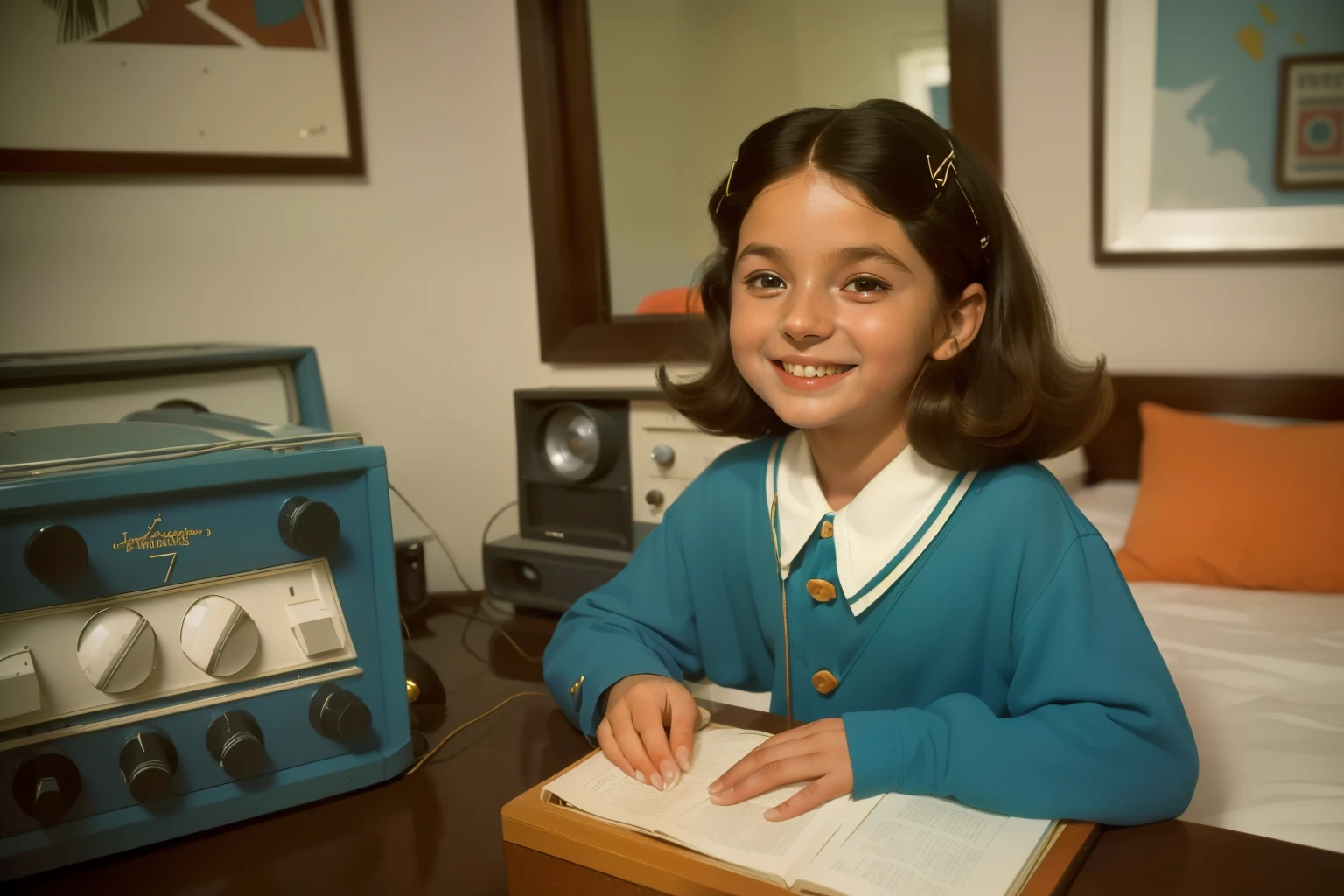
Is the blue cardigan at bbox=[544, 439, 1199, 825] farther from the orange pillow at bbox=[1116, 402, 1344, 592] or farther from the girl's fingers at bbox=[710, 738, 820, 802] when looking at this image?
the orange pillow at bbox=[1116, 402, 1344, 592]

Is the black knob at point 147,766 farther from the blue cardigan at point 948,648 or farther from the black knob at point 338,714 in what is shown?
the blue cardigan at point 948,648

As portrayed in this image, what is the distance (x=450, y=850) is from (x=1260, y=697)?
80 centimetres

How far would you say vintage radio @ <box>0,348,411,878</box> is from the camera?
25.4 inches

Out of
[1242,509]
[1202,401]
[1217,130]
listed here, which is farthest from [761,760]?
[1217,130]

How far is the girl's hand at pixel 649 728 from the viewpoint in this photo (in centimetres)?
67

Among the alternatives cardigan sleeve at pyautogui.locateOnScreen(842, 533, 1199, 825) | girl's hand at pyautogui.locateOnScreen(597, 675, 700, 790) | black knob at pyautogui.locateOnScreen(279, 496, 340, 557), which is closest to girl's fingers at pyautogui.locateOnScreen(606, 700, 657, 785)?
girl's hand at pyautogui.locateOnScreen(597, 675, 700, 790)

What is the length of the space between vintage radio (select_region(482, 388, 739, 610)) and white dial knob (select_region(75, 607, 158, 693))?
67 centimetres

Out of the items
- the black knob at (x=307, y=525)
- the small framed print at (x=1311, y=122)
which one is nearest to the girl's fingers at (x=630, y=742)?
the black knob at (x=307, y=525)

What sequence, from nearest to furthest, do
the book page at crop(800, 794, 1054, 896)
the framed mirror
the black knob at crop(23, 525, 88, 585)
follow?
the book page at crop(800, 794, 1054, 896) < the black knob at crop(23, 525, 88, 585) < the framed mirror

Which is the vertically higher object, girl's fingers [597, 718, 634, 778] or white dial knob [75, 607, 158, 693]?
white dial knob [75, 607, 158, 693]

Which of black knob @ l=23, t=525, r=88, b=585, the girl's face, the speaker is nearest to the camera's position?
black knob @ l=23, t=525, r=88, b=585

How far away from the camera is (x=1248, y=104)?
1352 millimetres

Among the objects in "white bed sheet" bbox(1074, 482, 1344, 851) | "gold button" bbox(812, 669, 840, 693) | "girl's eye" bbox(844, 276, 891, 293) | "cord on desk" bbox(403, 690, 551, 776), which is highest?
"girl's eye" bbox(844, 276, 891, 293)

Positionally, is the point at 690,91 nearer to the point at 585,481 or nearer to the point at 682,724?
the point at 585,481
